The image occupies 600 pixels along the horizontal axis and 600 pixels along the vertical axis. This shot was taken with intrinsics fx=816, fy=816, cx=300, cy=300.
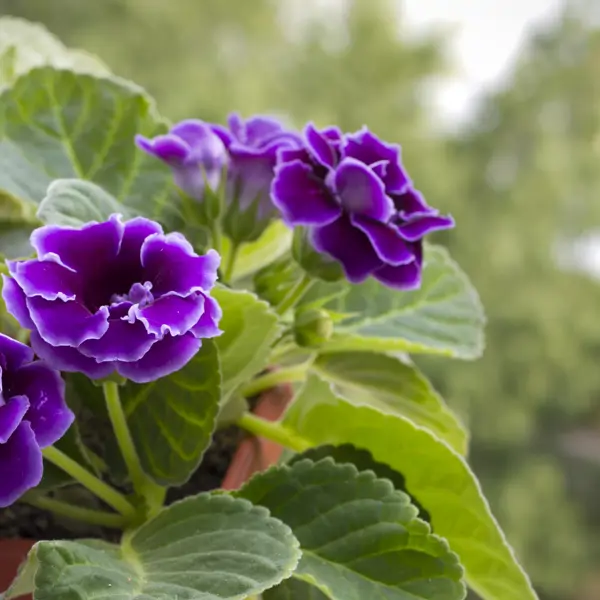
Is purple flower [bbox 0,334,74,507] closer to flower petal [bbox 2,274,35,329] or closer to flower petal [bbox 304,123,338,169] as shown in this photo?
flower petal [bbox 2,274,35,329]

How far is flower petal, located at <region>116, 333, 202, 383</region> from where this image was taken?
0.82ft

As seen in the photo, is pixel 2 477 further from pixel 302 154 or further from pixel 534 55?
pixel 534 55

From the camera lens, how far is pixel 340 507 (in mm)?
303

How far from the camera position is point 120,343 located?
0.24 m

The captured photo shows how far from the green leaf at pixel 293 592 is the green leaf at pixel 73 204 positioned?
0.51 ft

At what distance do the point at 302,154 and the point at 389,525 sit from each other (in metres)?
0.15

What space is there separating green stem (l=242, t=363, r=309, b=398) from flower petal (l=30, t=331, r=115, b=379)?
0.18 m

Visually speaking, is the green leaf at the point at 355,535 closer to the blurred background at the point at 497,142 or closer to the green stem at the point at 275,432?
the green stem at the point at 275,432

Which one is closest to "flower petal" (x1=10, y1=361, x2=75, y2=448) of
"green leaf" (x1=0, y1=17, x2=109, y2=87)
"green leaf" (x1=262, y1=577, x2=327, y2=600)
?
"green leaf" (x1=262, y1=577, x2=327, y2=600)

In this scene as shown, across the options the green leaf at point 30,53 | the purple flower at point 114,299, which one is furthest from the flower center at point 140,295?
the green leaf at point 30,53

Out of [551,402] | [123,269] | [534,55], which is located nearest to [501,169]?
[534,55]

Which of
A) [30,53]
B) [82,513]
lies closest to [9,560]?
[82,513]

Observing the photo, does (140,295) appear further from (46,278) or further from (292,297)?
(292,297)

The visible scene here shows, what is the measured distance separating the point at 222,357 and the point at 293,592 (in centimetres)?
10
